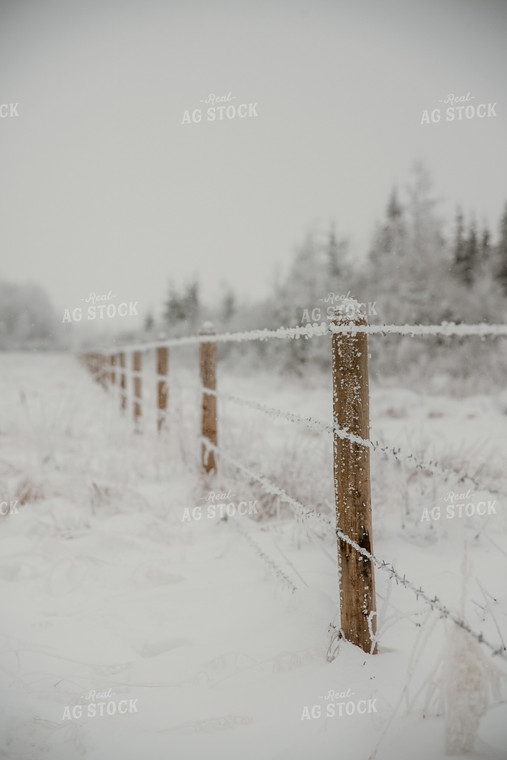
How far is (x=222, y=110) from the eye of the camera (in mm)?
4023

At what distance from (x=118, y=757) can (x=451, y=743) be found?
978mm

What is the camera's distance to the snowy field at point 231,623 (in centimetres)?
140

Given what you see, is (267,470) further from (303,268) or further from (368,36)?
(368,36)

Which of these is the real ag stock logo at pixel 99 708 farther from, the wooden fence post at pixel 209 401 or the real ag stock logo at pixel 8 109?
the real ag stock logo at pixel 8 109

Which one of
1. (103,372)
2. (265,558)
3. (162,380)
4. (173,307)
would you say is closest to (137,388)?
(162,380)

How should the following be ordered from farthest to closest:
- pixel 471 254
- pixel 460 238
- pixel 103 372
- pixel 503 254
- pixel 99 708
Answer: pixel 471 254 < pixel 460 238 < pixel 503 254 < pixel 103 372 < pixel 99 708

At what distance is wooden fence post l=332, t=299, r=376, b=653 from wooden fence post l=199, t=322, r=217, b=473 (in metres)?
2.00

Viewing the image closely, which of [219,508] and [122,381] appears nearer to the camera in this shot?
[219,508]

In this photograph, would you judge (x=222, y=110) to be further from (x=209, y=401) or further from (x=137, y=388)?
(x=137, y=388)

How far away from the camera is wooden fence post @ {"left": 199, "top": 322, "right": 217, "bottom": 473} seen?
361 cm

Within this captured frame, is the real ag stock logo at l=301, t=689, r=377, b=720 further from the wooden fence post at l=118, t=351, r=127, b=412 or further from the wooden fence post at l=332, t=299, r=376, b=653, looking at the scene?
the wooden fence post at l=118, t=351, r=127, b=412

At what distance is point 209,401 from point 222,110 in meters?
2.54

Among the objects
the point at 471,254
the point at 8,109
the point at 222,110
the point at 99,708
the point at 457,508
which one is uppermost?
the point at 471,254

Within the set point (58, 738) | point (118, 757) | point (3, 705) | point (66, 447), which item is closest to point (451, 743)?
point (118, 757)
